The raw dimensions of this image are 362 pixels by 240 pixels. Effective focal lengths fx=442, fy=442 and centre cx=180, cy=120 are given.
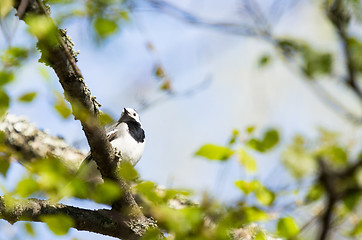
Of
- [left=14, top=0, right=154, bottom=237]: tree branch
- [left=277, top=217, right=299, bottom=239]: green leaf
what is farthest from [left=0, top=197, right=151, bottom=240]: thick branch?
[left=277, top=217, right=299, bottom=239]: green leaf

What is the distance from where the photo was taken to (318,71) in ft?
5.20

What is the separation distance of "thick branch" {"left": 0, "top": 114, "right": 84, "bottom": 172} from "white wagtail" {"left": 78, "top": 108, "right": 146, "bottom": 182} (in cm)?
47

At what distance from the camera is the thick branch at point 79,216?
2553 mm

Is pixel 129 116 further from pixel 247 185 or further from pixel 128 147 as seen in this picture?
pixel 247 185

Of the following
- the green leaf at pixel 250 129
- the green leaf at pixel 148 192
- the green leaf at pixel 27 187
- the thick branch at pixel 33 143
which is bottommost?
the green leaf at pixel 27 187

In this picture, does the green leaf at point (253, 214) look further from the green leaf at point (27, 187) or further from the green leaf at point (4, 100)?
the green leaf at point (4, 100)

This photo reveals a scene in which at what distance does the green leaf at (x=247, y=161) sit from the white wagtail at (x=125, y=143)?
8.26 feet

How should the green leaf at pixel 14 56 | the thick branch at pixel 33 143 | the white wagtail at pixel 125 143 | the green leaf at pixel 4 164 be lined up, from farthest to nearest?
the thick branch at pixel 33 143, the white wagtail at pixel 125 143, the green leaf at pixel 4 164, the green leaf at pixel 14 56

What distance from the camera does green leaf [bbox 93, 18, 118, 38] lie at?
2.03 meters

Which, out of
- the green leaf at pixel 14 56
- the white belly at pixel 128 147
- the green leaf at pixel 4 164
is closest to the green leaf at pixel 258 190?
the green leaf at pixel 14 56

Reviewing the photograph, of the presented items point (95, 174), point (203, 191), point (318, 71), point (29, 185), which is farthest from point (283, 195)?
point (95, 174)

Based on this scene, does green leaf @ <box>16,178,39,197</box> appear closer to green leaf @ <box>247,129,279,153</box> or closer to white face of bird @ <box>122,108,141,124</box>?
green leaf @ <box>247,129,279,153</box>

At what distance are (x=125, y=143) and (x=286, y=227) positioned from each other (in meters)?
3.03

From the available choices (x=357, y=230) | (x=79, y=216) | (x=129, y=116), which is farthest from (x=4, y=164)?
(x=129, y=116)
